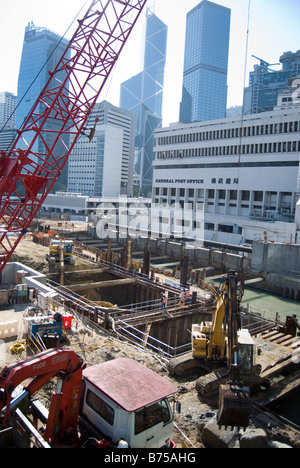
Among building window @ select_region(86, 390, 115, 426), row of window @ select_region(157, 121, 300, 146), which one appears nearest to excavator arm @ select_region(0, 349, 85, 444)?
building window @ select_region(86, 390, 115, 426)

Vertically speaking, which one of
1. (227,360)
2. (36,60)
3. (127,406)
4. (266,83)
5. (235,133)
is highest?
(36,60)

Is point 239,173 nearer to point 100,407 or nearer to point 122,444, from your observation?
point 100,407

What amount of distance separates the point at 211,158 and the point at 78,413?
60601mm

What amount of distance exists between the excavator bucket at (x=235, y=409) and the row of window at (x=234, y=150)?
50081mm

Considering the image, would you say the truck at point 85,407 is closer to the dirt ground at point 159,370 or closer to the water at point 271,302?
the dirt ground at point 159,370

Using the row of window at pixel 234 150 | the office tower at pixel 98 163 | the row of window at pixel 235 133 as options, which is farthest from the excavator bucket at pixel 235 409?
the office tower at pixel 98 163

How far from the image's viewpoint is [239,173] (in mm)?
59719

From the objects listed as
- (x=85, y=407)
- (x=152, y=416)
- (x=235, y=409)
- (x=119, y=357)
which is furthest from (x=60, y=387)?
(x=119, y=357)

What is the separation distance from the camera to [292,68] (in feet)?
505

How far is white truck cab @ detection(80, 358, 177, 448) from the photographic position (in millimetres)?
6504

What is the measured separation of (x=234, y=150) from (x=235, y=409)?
186 feet

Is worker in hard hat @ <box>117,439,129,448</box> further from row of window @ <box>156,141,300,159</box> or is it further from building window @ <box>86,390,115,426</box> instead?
row of window @ <box>156,141,300,159</box>

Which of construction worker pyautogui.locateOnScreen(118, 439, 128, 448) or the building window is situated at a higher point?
the building window

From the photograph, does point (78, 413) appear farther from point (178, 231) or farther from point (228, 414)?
point (178, 231)
